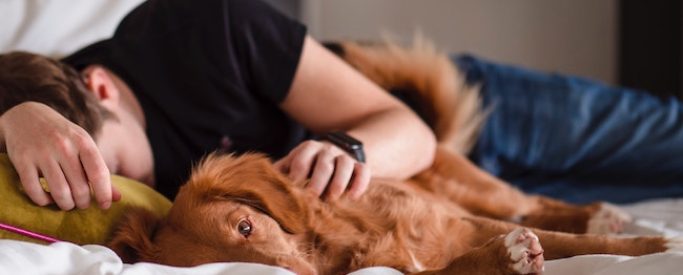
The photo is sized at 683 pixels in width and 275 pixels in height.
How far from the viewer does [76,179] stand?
37.7 inches

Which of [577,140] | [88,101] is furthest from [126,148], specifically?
[577,140]

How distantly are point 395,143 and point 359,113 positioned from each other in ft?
0.43

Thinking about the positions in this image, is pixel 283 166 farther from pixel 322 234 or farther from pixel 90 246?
pixel 90 246

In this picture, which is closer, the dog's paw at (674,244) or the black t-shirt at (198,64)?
the dog's paw at (674,244)

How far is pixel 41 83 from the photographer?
3.92 ft

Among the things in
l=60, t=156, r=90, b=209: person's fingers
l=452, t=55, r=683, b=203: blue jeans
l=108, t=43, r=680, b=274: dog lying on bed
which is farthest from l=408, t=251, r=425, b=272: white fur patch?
l=452, t=55, r=683, b=203: blue jeans

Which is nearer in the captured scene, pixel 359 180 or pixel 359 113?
pixel 359 180

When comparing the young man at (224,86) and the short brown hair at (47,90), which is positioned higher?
the young man at (224,86)

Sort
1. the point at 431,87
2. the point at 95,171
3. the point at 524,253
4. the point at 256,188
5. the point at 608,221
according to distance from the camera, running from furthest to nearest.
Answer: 1. the point at 431,87
2. the point at 608,221
3. the point at 256,188
4. the point at 95,171
5. the point at 524,253

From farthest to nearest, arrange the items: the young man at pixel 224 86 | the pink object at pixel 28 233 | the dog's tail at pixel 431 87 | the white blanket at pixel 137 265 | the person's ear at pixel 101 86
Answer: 1. the dog's tail at pixel 431 87
2. the young man at pixel 224 86
3. the person's ear at pixel 101 86
4. the pink object at pixel 28 233
5. the white blanket at pixel 137 265

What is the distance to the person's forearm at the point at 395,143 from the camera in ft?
4.60

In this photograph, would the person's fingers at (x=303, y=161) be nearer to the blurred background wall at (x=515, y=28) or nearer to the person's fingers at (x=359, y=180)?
the person's fingers at (x=359, y=180)

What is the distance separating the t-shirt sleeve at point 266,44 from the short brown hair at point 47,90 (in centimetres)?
33

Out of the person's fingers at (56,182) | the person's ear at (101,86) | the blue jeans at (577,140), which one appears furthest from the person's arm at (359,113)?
the person's fingers at (56,182)
